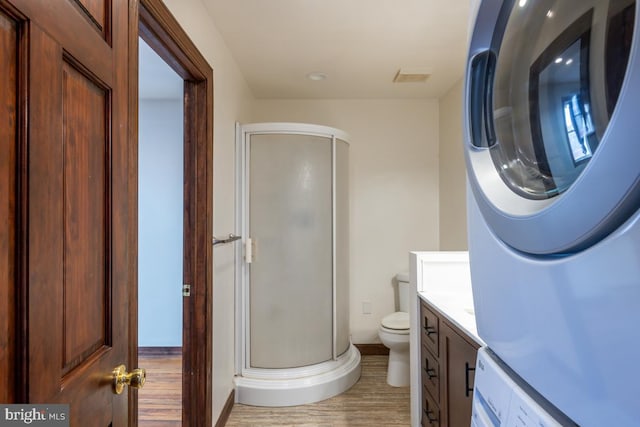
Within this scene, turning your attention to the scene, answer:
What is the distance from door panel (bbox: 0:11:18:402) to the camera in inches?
19.9

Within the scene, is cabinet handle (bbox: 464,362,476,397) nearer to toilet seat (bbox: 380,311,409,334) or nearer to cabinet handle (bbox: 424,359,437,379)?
cabinet handle (bbox: 424,359,437,379)

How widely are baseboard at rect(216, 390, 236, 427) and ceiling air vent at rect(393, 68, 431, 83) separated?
2.60 meters

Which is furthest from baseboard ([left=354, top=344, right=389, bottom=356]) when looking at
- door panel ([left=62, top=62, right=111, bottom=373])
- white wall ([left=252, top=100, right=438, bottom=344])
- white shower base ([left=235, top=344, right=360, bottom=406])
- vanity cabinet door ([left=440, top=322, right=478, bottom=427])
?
door panel ([left=62, top=62, right=111, bottom=373])

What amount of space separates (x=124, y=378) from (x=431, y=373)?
4.49 ft

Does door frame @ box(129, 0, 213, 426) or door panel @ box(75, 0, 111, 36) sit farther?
door frame @ box(129, 0, 213, 426)

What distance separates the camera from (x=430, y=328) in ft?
5.40

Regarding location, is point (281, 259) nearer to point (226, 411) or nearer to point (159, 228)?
point (226, 411)

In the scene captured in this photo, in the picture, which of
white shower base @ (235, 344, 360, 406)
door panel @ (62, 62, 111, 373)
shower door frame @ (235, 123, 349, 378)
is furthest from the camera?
shower door frame @ (235, 123, 349, 378)

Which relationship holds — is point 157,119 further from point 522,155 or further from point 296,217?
point 522,155

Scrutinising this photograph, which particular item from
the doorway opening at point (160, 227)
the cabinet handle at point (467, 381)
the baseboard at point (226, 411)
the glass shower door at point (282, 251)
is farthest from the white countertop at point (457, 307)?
the doorway opening at point (160, 227)

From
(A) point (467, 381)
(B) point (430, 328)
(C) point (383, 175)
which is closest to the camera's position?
(A) point (467, 381)

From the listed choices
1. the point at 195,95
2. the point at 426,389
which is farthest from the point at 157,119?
the point at 426,389

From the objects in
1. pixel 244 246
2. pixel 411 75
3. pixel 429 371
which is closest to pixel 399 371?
pixel 429 371

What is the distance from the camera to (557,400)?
52 cm
